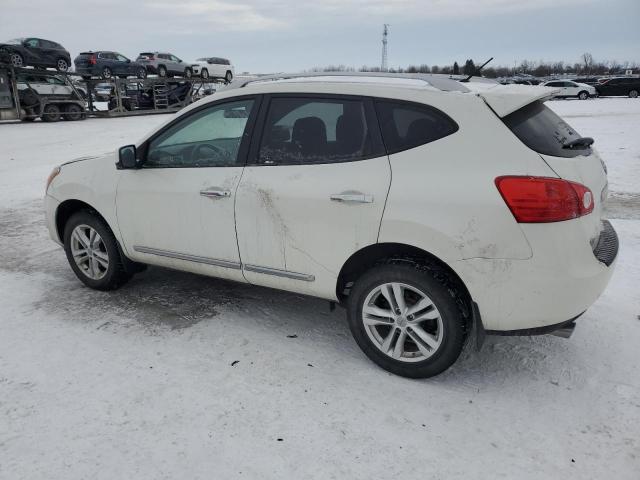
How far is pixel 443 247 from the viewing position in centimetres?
274

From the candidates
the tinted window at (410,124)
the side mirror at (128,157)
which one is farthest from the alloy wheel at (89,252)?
the tinted window at (410,124)

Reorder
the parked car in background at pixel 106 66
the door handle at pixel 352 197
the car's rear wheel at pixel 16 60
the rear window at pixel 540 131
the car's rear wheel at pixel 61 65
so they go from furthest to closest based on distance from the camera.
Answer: the parked car in background at pixel 106 66
the car's rear wheel at pixel 61 65
the car's rear wheel at pixel 16 60
the door handle at pixel 352 197
the rear window at pixel 540 131

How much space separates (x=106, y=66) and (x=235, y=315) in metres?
26.5

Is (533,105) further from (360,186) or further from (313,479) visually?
(313,479)

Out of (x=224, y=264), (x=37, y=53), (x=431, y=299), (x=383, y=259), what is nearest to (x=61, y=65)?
(x=37, y=53)

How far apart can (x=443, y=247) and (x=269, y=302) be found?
1835 millimetres

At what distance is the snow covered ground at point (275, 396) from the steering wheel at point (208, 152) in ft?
3.93

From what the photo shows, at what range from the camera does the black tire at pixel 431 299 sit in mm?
2816

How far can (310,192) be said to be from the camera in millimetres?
3105

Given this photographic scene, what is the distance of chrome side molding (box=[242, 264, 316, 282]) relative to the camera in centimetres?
327

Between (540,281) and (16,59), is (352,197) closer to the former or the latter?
(540,281)

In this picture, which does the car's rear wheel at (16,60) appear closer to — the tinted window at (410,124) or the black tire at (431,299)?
the tinted window at (410,124)

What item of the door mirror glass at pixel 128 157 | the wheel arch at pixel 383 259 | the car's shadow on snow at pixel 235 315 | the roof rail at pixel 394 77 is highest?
the roof rail at pixel 394 77

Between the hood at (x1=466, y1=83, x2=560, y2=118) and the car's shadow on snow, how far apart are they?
1.55 m
